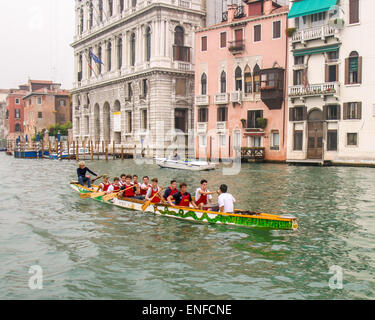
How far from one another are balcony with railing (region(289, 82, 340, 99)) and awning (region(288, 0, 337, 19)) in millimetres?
5864

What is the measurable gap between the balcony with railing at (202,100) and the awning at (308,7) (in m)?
11.8

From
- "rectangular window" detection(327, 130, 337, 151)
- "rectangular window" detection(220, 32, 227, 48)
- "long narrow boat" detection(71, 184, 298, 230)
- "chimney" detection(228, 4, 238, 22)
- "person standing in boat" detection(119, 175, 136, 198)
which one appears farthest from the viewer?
"rectangular window" detection(220, 32, 227, 48)

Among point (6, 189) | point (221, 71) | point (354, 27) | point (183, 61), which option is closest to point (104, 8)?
point (183, 61)

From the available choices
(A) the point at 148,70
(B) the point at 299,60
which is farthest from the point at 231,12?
(A) the point at 148,70

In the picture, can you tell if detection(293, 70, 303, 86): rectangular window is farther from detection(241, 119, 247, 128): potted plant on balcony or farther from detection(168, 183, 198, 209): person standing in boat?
detection(168, 183, 198, 209): person standing in boat

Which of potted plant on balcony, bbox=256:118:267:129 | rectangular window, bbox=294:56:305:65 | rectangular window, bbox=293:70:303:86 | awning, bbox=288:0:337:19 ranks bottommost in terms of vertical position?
potted plant on balcony, bbox=256:118:267:129

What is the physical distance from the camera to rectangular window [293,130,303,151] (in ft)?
126

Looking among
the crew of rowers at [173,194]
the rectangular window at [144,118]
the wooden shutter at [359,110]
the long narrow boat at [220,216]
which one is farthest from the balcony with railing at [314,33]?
the long narrow boat at [220,216]

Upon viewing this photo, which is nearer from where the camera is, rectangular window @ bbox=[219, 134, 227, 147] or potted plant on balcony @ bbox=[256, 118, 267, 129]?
potted plant on balcony @ bbox=[256, 118, 267, 129]

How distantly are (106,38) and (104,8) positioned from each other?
4175 millimetres

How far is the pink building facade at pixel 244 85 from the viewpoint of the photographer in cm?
4012

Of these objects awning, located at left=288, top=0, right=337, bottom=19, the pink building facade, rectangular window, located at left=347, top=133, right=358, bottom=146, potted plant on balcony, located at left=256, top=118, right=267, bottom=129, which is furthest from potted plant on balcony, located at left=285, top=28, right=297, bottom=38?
rectangular window, located at left=347, top=133, right=358, bottom=146

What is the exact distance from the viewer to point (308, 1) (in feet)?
122

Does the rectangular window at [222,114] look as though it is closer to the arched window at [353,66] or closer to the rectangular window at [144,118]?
the rectangular window at [144,118]
